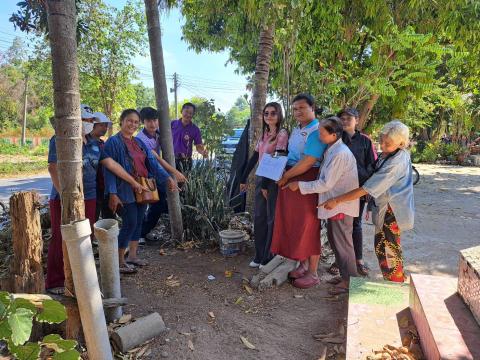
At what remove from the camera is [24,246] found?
7.50 feet

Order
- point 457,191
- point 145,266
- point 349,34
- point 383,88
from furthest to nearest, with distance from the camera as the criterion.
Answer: point 457,191 → point 349,34 → point 383,88 → point 145,266

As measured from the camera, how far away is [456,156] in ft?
56.0

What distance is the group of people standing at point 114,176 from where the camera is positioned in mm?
3066

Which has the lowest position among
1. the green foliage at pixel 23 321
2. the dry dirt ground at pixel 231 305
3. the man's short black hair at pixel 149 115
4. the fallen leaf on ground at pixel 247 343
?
the fallen leaf on ground at pixel 247 343

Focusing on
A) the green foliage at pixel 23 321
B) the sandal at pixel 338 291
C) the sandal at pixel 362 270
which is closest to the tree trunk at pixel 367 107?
the sandal at pixel 362 270

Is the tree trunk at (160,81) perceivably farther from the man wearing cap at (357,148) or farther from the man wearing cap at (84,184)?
the man wearing cap at (357,148)

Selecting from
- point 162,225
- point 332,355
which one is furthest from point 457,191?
point 332,355

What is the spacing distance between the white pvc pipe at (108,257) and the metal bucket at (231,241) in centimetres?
160

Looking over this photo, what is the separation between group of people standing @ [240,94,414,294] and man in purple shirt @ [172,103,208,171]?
74.3 inches

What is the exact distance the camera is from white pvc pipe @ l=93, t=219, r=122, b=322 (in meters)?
2.52

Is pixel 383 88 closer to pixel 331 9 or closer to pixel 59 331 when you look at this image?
pixel 331 9

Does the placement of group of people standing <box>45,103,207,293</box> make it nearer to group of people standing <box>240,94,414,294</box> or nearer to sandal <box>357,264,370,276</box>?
group of people standing <box>240,94,414,294</box>

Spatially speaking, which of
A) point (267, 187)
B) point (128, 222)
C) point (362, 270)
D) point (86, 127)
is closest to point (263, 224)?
point (267, 187)

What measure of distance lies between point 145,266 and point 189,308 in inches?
39.1
